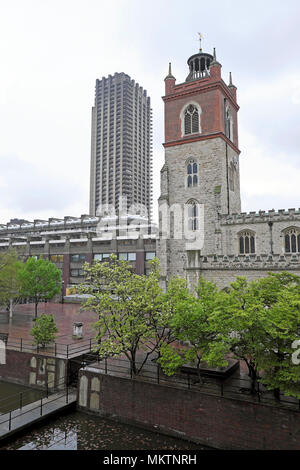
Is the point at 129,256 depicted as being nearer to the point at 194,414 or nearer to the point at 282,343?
the point at 194,414

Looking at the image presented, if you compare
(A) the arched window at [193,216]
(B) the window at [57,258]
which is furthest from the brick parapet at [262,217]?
(B) the window at [57,258]

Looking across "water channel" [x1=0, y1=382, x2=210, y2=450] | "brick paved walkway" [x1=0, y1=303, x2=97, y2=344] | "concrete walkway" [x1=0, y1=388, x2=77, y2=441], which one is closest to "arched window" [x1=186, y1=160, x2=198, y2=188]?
"brick paved walkway" [x1=0, y1=303, x2=97, y2=344]

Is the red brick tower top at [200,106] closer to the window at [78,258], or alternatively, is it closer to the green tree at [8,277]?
the green tree at [8,277]

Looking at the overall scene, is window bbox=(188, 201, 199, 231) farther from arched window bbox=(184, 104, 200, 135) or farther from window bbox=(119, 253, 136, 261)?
window bbox=(119, 253, 136, 261)

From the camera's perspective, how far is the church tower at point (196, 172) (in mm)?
32594

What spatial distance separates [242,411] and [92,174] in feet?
410

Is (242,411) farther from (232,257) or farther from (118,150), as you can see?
(118,150)

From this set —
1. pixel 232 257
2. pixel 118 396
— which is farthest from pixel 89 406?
pixel 232 257

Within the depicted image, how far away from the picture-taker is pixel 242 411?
12.2 metres

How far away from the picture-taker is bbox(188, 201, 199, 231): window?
33.1 meters

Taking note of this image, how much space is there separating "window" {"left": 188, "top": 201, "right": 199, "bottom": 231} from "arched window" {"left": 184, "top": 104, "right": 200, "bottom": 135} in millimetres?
8776

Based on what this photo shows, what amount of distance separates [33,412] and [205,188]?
25881 mm

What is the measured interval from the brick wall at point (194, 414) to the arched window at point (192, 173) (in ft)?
77.6

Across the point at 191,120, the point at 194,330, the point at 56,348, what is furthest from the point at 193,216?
the point at 194,330
